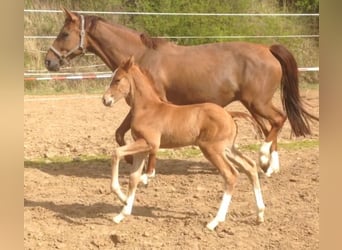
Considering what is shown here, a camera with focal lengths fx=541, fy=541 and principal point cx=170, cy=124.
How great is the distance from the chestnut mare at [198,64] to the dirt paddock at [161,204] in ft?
2.23

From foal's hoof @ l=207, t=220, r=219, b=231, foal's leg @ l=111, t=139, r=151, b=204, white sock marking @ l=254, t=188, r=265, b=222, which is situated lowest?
foal's hoof @ l=207, t=220, r=219, b=231

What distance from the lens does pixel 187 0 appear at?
41.5ft

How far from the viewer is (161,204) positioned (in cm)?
416

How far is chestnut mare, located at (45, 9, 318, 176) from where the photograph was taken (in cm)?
518

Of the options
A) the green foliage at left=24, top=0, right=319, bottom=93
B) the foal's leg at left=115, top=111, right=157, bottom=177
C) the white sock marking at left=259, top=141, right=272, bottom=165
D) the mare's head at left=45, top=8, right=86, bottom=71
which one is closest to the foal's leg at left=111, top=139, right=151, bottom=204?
the foal's leg at left=115, top=111, right=157, bottom=177

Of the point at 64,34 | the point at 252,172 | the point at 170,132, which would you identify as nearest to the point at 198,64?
the point at 64,34

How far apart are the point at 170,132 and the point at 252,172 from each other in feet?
2.03

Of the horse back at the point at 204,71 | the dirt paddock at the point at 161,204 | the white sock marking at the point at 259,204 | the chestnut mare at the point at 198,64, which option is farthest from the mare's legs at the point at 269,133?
the white sock marking at the point at 259,204

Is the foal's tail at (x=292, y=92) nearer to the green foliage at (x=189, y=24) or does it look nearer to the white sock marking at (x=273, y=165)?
the white sock marking at (x=273, y=165)

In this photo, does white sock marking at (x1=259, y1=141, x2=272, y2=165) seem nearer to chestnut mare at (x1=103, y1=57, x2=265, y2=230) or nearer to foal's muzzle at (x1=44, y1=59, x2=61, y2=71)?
chestnut mare at (x1=103, y1=57, x2=265, y2=230)

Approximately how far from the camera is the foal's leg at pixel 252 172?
3604mm

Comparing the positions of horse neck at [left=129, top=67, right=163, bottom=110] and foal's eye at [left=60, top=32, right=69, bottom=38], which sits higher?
foal's eye at [left=60, top=32, right=69, bottom=38]

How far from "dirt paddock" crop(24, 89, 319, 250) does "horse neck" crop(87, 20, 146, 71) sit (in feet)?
3.67
